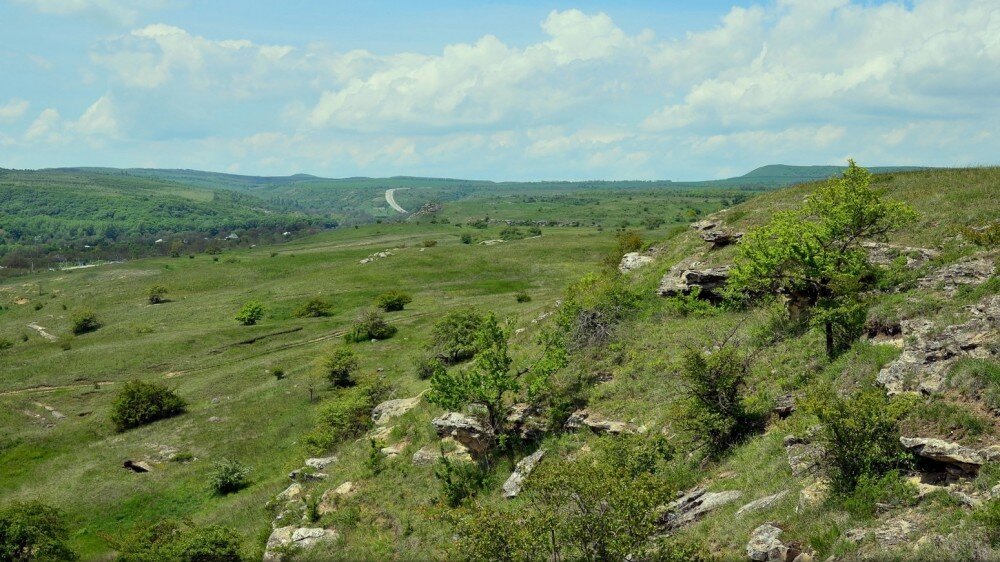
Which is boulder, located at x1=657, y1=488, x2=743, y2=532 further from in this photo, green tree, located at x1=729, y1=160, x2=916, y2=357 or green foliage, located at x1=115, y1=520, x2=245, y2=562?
green foliage, located at x1=115, y1=520, x2=245, y2=562

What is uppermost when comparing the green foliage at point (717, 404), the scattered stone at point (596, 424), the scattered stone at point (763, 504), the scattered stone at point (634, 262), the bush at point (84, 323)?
the scattered stone at point (634, 262)

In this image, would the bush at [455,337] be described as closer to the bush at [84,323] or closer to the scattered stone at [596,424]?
the scattered stone at [596,424]

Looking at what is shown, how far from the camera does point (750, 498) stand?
19828mm

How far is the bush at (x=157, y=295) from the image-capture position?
134 m

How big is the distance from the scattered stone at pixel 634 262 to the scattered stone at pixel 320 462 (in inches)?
1373

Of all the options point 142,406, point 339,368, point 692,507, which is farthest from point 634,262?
point 142,406

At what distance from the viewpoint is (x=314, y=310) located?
108 meters

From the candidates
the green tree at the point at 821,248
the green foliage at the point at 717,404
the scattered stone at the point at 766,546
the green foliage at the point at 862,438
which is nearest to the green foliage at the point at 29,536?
the green foliage at the point at 717,404

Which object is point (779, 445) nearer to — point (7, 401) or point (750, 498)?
point (750, 498)

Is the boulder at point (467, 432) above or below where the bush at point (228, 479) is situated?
above

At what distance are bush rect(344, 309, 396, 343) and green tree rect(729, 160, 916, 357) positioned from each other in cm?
5988

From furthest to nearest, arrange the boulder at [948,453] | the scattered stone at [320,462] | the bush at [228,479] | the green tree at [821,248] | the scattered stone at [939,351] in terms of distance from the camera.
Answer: the bush at [228,479] → the scattered stone at [320,462] → the green tree at [821,248] → the scattered stone at [939,351] → the boulder at [948,453]

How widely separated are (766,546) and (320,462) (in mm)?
32684

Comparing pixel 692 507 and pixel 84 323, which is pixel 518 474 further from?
pixel 84 323
